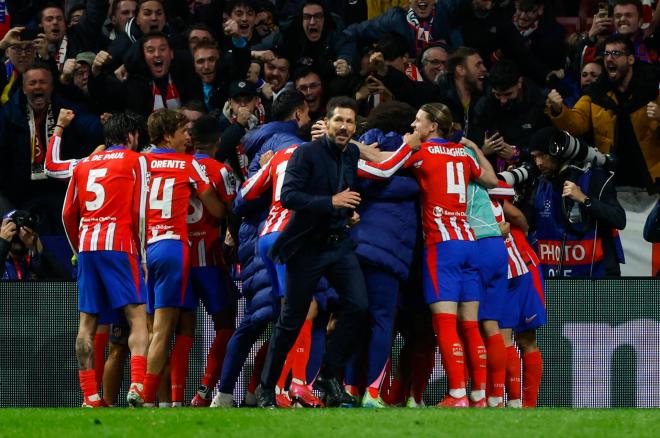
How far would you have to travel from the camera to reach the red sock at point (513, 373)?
40.0 ft

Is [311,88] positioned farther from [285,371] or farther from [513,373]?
[285,371]

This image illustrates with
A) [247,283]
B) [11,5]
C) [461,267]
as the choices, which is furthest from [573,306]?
[11,5]

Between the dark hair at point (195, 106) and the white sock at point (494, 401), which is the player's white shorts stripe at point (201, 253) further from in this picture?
the white sock at point (494, 401)

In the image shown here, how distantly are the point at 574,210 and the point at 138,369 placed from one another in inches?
158

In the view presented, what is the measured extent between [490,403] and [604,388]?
4.24ft

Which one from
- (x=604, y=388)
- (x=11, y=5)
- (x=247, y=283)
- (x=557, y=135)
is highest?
(x=11, y=5)

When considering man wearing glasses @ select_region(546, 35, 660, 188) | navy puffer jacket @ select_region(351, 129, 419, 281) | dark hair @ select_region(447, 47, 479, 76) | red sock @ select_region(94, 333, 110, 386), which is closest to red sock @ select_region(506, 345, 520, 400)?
navy puffer jacket @ select_region(351, 129, 419, 281)

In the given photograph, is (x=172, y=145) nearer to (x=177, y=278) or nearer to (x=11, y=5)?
(x=177, y=278)

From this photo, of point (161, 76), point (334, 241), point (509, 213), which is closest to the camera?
point (334, 241)

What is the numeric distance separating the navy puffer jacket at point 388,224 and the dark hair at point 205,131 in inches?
61.3

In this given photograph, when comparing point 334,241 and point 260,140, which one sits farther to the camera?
point 260,140

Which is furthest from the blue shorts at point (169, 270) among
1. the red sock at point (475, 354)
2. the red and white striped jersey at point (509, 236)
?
the red and white striped jersey at point (509, 236)

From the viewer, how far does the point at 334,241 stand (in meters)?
10.4

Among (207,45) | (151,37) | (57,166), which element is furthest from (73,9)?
(57,166)
